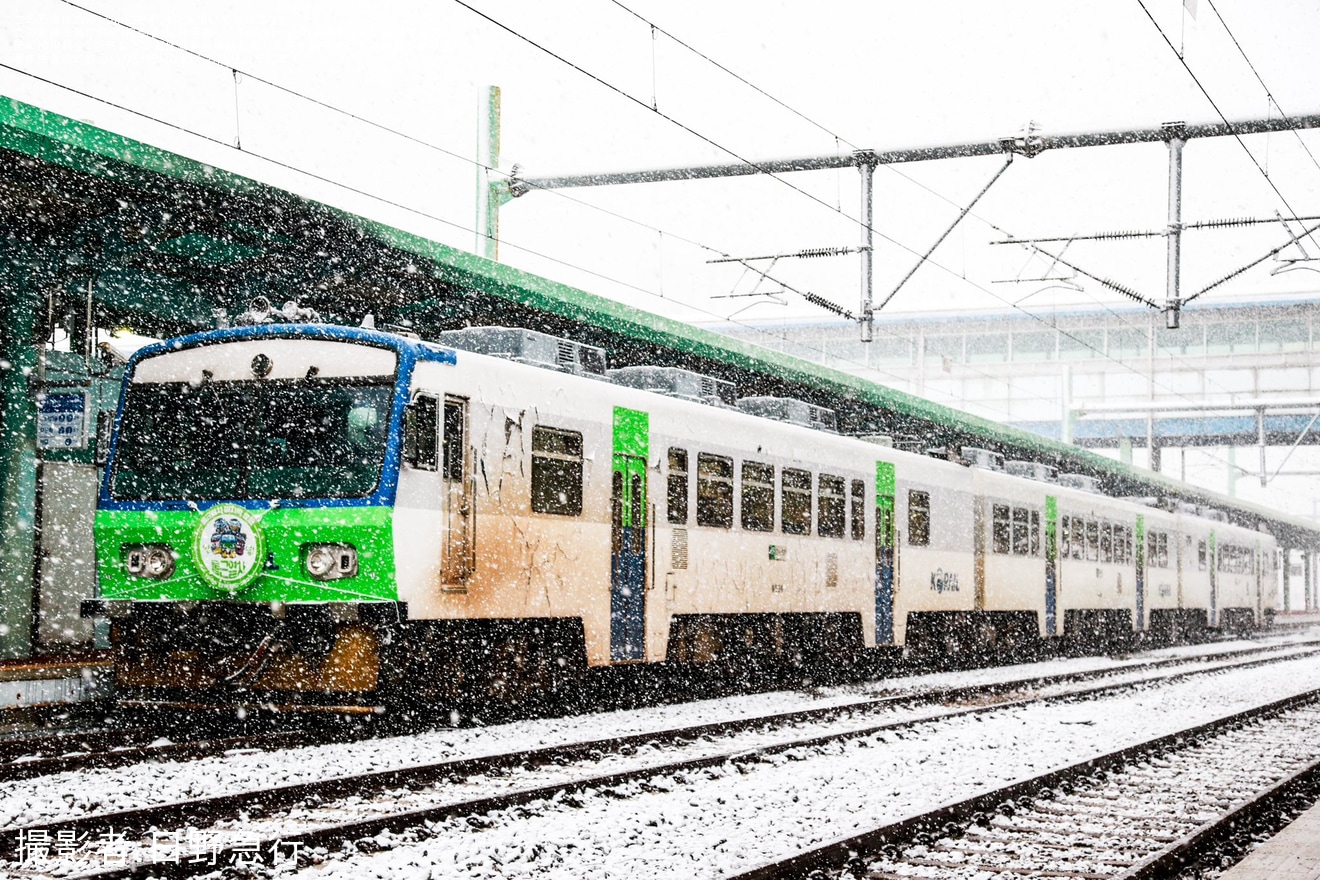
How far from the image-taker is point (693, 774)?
923 cm

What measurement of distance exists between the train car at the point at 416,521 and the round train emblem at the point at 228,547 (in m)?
0.02

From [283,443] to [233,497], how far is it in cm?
50

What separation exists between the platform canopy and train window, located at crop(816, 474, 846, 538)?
230 centimetres

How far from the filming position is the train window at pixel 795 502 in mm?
15367

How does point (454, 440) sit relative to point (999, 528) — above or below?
above

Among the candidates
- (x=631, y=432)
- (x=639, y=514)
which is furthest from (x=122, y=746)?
(x=631, y=432)

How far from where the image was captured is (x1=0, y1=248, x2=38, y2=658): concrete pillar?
1327cm

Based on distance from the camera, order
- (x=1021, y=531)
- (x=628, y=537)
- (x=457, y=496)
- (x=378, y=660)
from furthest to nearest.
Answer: (x=1021, y=531) < (x=628, y=537) < (x=457, y=496) < (x=378, y=660)

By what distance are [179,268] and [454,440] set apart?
447cm

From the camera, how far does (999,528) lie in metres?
21.0

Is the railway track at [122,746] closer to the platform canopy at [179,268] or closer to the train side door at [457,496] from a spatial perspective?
the train side door at [457,496]

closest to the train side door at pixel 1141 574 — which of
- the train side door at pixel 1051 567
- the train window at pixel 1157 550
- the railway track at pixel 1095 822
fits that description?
the train window at pixel 1157 550

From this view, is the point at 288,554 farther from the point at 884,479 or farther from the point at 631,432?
the point at 884,479

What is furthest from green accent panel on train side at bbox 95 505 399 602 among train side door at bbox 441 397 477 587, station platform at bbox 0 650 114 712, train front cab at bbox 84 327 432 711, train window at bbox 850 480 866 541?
train window at bbox 850 480 866 541
